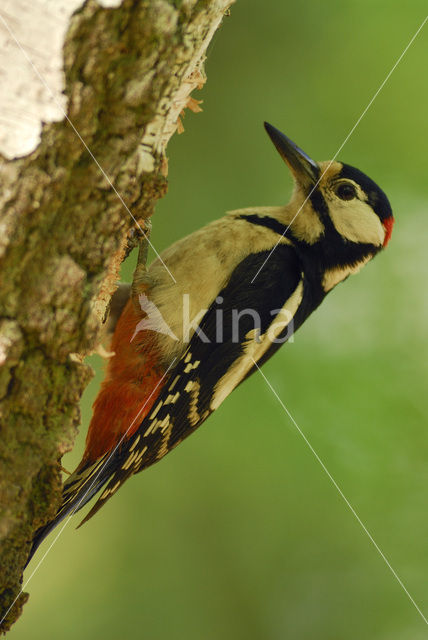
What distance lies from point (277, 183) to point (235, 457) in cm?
132

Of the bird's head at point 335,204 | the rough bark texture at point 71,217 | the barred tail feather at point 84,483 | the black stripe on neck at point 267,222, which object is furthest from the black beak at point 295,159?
the barred tail feather at point 84,483

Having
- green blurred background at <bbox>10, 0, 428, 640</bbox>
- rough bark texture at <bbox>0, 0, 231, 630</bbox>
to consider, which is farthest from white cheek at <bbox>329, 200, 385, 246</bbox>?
rough bark texture at <bbox>0, 0, 231, 630</bbox>

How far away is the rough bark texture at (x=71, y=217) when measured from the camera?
43.1 inches

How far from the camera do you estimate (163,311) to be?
6.75 ft

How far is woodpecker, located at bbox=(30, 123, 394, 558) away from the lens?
200cm

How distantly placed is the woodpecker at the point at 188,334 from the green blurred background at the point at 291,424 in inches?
26.3

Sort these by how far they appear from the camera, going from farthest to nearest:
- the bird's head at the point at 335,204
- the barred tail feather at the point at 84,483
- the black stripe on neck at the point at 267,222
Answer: the bird's head at the point at 335,204, the black stripe on neck at the point at 267,222, the barred tail feather at the point at 84,483

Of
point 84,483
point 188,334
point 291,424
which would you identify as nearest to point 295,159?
point 188,334

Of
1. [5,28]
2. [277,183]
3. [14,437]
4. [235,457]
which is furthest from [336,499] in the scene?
[5,28]

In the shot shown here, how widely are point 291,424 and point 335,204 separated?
113 centimetres

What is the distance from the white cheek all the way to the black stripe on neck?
0.76 feet

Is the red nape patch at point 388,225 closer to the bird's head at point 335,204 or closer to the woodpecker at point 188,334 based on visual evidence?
the bird's head at point 335,204

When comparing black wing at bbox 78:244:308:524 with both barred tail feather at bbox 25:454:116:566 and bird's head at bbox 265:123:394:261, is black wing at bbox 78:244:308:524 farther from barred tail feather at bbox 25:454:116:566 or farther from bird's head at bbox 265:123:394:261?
bird's head at bbox 265:123:394:261

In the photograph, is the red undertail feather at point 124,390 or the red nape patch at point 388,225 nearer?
the red undertail feather at point 124,390
